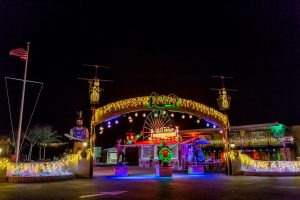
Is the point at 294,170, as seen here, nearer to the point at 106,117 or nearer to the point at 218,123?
the point at 218,123

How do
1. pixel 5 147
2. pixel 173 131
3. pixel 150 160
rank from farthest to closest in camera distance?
1. pixel 5 147
2. pixel 150 160
3. pixel 173 131

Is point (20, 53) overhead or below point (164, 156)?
overhead

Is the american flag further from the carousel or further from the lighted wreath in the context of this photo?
Result: the carousel

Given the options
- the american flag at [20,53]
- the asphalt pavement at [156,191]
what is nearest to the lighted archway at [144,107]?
the american flag at [20,53]

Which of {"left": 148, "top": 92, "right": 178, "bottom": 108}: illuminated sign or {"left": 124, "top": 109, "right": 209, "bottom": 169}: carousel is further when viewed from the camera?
{"left": 124, "top": 109, "right": 209, "bottom": 169}: carousel

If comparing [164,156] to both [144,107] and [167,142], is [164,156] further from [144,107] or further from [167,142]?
[167,142]

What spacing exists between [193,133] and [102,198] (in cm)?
3011

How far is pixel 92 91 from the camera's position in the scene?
784 inches

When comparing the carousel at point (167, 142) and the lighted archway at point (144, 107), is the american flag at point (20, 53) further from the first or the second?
the carousel at point (167, 142)

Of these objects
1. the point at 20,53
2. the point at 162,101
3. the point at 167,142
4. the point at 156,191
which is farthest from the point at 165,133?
the point at 156,191

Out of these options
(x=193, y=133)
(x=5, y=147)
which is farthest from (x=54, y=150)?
(x=193, y=133)

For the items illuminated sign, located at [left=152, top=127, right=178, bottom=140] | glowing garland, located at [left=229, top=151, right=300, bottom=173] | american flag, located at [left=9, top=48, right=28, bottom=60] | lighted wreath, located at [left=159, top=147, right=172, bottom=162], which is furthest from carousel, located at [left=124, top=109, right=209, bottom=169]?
american flag, located at [left=9, top=48, right=28, bottom=60]

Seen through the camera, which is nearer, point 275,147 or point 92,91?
point 92,91

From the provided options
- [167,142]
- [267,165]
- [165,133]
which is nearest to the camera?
[267,165]
